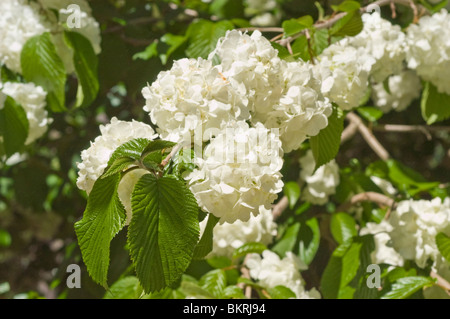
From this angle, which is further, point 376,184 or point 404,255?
point 376,184

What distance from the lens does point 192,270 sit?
5.21 feet

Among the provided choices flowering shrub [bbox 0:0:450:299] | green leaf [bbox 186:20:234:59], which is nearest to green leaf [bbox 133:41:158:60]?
flowering shrub [bbox 0:0:450:299]

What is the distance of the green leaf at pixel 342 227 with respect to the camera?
1.64 m

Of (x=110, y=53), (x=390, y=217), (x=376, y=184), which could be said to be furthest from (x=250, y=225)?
(x=110, y=53)

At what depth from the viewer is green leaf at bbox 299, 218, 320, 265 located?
1671mm

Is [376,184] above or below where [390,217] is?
below

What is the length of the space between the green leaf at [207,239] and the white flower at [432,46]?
38.7 inches

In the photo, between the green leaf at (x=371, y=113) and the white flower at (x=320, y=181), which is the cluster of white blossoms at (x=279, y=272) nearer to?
the white flower at (x=320, y=181)

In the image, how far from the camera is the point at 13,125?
1463mm

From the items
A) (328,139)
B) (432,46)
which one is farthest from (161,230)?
(432,46)

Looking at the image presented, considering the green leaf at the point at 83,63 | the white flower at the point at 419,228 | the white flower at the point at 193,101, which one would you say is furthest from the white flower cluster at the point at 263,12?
the white flower at the point at 193,101

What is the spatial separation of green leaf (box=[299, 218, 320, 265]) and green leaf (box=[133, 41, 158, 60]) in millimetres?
758
